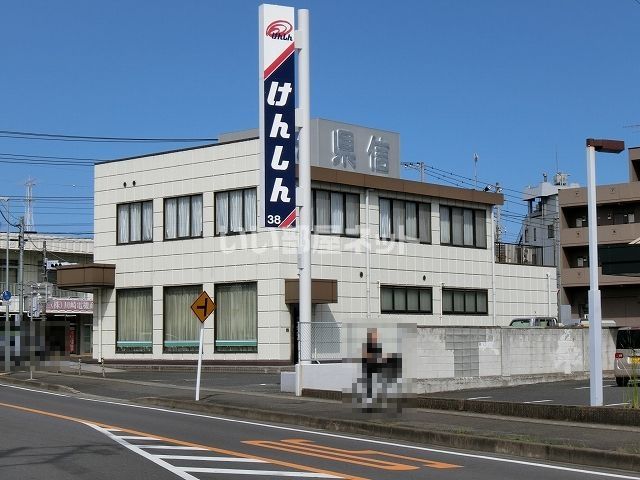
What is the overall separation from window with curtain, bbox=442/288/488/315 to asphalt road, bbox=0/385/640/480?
25.1 metres

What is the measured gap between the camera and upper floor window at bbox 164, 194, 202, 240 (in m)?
39.3

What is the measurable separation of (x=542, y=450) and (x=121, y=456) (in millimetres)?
6325

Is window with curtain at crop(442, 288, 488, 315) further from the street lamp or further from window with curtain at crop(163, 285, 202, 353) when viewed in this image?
the street lamp

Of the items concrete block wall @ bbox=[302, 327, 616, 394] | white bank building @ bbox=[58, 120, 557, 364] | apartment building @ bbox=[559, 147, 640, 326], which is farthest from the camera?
apartment building @ bbox=[559, 147, 640, 326]

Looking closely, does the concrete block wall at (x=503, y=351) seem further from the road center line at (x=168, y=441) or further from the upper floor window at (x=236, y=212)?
the upper floor window at (x=236, y=212)

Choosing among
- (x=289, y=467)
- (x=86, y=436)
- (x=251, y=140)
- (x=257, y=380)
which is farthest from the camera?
(x=251, y=140)

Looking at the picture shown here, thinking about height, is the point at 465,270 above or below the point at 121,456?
above

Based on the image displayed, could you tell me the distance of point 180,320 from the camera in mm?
39688

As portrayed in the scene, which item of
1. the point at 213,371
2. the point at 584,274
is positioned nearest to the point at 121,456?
the point at 213,371

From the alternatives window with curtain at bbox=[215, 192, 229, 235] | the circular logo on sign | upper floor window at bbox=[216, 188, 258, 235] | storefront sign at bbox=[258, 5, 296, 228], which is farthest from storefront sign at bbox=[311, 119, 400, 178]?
the circular logo on sign

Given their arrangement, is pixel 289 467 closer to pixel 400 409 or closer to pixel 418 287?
pixel 400 409

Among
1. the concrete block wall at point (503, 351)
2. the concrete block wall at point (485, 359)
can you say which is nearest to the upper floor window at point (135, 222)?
the concrete block wall at point (485, 359)

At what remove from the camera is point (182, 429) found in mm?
17562

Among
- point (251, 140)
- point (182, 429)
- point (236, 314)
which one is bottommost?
point (182, 429)
